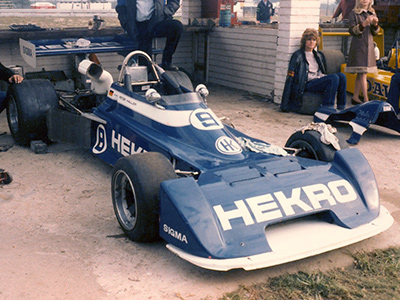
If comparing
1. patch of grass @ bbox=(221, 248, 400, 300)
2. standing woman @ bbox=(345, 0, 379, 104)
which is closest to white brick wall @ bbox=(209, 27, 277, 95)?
standing woman @ bbox=(345, 0, 379, 104)

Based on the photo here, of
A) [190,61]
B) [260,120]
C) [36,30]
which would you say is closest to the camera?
[260,120]

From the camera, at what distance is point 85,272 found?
3.76 m

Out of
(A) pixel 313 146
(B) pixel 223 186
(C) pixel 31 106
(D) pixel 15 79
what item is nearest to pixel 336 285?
(B) pixel 223 186

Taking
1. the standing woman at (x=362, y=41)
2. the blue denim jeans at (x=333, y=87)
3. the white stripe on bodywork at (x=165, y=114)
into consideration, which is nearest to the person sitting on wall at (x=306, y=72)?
the blue denim jeans at (x=333, y=87)

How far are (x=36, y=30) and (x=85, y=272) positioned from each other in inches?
290

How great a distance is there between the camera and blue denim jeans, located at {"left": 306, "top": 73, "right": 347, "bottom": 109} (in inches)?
323

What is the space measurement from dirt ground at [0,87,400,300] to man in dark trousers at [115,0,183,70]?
3058mm

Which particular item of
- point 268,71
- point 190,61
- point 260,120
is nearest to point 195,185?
point 260,120

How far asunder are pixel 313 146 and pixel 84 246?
2.26 metres

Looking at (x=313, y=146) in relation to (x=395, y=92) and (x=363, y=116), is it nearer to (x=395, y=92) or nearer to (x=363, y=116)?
(x=363, y=116)

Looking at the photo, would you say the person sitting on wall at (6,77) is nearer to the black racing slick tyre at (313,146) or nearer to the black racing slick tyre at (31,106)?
the black racing slick tyre at (31,106)

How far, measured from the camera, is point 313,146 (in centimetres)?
493

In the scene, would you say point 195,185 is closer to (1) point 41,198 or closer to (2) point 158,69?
(1) point 41,198

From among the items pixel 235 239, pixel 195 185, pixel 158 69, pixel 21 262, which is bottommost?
pixel 21 262
